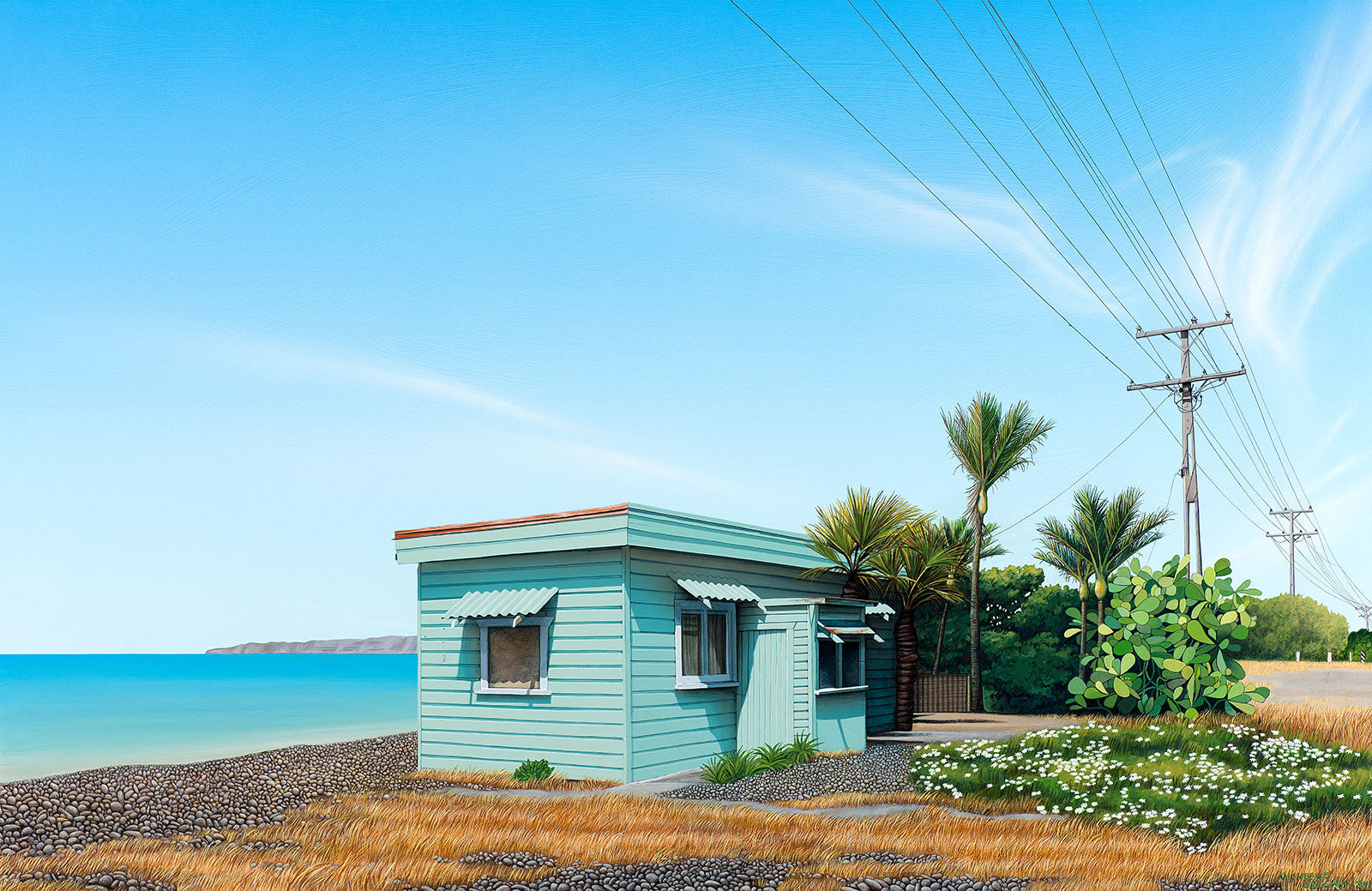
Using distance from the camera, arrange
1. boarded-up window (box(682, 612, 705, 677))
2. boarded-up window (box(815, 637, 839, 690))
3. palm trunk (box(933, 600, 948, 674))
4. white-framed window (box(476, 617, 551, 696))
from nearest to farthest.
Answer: white-framed window (box(476, 617, 551, 696)) < boarded-up window (box(682, 612, 705, 677)) < boarded-up window (box(815, 637, 839, 690)) < palm trunk (box(933, 600, 948, 674))

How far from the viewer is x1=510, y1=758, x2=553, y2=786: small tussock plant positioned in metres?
14.9

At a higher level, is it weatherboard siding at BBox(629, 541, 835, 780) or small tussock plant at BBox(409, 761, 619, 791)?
weatherboard siding at BBox(629, 541, 835, 780)

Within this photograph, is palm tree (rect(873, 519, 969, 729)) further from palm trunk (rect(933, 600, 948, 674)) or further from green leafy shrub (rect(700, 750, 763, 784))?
palm trunk (rect(933, 600, 948, 674))

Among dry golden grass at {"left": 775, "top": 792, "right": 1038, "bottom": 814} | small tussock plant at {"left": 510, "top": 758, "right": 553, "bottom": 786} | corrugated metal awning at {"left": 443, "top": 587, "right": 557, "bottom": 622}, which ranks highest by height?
corrugated metal awning at {"left": 443, "top": 587, "right": 557, "bottom": 622}

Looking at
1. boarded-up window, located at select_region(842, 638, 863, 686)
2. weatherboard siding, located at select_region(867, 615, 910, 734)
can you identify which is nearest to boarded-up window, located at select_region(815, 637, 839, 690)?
boarded-up window, located at select_region(842, 638, 863, 686)

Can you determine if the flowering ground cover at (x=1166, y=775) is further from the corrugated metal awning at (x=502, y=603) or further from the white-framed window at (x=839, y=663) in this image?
the corrugated metal awning at (x=502, y=603)

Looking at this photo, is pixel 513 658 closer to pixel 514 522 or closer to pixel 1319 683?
pixel 514 522

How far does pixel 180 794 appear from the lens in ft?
44.5

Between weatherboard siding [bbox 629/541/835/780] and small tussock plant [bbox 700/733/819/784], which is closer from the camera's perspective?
small tussock plant [bbox 700/733/819/784]

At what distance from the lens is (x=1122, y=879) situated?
28.8ft

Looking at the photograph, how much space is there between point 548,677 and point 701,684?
2.05m

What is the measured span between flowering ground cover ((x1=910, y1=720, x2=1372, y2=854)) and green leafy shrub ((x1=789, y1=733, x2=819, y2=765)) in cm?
161

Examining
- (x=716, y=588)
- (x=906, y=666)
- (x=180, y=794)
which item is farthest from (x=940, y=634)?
(x=180, y=794)

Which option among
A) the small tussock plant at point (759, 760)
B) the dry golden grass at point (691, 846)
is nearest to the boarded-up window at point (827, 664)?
the small tussock plant at point (759, 760)
